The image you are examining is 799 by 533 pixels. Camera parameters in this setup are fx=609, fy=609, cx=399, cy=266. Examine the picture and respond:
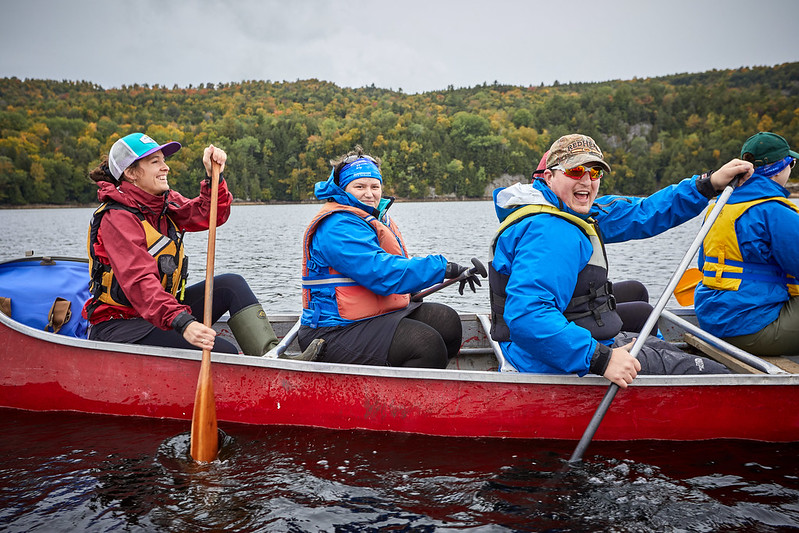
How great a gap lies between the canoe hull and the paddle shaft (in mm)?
259

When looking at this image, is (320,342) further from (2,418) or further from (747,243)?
(747,243)

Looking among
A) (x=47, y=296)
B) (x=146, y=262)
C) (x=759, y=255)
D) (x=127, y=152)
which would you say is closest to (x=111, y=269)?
(x=146, y=262)

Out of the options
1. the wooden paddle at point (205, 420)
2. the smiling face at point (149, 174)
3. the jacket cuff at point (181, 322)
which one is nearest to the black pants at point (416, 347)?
the wooden paddle at point (205, 420)

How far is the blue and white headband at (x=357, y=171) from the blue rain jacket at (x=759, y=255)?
98.8 inches

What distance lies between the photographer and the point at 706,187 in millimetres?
4133

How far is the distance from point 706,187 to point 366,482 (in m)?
2.99

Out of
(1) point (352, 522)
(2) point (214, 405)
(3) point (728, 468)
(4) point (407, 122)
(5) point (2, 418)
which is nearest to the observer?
(1) point (352, 522)

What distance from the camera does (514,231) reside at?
3.54 meters

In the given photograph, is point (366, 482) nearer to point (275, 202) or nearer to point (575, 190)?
point (575, 190)

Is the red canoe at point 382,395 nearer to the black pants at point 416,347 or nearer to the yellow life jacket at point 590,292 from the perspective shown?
the black pants at point 416,347

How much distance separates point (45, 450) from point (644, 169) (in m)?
93.2

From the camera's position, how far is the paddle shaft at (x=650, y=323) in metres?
3.66

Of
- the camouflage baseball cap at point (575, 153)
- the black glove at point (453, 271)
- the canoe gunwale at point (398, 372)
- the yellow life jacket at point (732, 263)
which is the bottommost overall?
the canoe gunwale at point (398, 372)

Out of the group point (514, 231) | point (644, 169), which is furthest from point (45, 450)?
point (644, 169)
